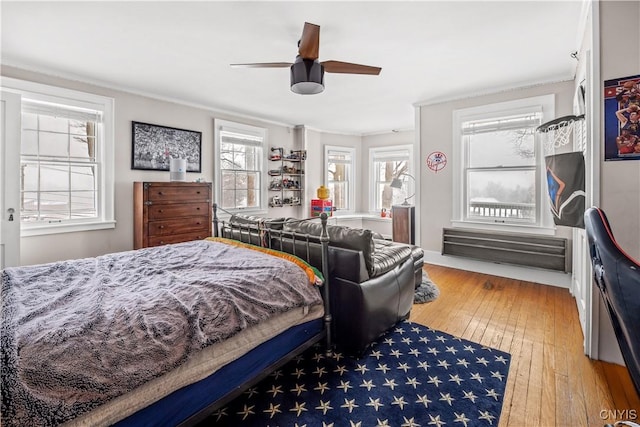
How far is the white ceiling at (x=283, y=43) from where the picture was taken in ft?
7.42

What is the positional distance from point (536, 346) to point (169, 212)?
4056mm

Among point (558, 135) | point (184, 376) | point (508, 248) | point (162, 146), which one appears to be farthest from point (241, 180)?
point (558, 135)

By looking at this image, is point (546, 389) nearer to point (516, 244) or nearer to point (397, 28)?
point (516, 244)

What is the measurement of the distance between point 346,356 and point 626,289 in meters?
1.71

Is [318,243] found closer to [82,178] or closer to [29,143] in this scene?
[82,178]

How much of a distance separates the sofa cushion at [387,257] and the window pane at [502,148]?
7.68 feet

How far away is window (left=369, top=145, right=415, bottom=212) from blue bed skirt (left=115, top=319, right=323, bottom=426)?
5237mm

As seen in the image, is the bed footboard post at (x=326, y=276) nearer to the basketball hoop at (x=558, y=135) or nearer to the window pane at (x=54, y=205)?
the basketball hoop at (x=558, y=135)

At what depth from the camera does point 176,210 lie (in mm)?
3908

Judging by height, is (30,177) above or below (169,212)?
above

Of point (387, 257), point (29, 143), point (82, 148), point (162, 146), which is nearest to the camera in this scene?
point (387, 257)

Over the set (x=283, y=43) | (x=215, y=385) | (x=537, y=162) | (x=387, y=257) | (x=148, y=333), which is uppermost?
(x=283, y=43)

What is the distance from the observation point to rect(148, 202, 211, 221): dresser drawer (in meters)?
3.71

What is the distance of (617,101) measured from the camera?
6.31 ft
